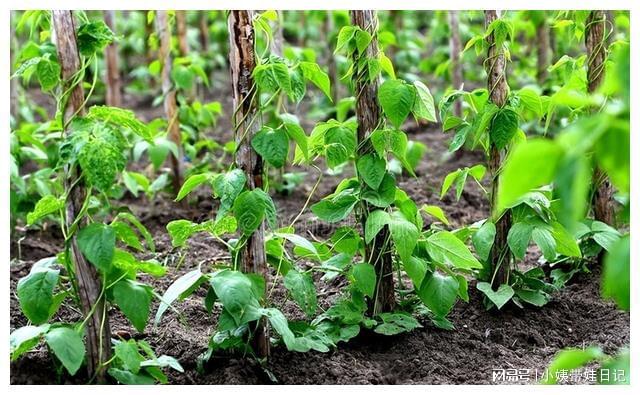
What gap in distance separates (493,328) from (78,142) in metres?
1.75

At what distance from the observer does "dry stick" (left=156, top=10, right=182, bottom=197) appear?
5.05 metres

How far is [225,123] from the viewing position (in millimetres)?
7109

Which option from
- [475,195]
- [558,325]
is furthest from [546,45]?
[558,325]

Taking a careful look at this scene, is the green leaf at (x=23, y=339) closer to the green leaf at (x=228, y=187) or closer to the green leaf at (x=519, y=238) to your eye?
the green leaf at (x=228, y=187)

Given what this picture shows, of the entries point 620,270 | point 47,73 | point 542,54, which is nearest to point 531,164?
point 620,270

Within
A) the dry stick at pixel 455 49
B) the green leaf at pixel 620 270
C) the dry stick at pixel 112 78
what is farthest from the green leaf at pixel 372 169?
the dry stick at pixel 112 78

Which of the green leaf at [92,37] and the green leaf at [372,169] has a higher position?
the green leaf at [92,37]

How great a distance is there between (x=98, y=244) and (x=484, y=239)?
1.51 m

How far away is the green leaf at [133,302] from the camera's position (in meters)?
2.86

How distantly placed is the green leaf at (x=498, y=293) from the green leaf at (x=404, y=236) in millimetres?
501

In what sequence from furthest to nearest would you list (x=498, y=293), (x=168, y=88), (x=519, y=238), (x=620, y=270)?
(x=168, y=88) → (x=498, y=293) → (x=519, y=238) → (x=620, y=270)

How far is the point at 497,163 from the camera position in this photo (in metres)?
3.70

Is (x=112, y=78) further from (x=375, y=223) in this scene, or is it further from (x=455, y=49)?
(x=375, y=223)

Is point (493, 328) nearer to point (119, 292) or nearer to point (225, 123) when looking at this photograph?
point (119, 292)
